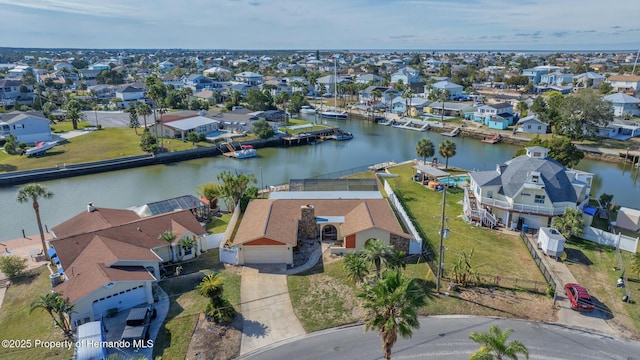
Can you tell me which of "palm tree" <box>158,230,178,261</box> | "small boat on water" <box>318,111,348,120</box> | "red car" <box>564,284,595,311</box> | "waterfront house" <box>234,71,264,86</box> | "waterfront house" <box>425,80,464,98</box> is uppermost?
"waterfront house" <box>234,71,264,86</box>

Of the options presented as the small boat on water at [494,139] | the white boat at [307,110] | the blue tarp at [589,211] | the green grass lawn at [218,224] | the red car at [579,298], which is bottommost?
the green grass lawn at [218,224]

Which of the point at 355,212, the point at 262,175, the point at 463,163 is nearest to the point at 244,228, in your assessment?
the point at 355,212

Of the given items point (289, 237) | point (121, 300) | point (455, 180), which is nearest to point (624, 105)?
point (455, 180)

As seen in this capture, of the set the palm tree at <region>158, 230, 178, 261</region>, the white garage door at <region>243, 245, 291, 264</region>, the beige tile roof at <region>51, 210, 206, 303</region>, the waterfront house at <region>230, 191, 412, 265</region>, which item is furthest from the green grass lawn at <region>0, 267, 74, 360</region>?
the white garage door at <region>243, 245, 291, 264</region>

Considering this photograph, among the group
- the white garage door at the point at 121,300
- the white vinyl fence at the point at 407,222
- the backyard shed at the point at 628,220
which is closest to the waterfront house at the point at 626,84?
the backyard shed at the point at 628,220

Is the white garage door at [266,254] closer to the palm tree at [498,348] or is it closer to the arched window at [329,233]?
the arched window at [329,233]

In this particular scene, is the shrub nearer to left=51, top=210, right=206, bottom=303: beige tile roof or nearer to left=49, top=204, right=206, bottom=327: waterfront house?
A: left=49, top=204, right=206, bottom=327: waterfront house

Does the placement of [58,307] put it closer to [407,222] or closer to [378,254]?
[378,254]
